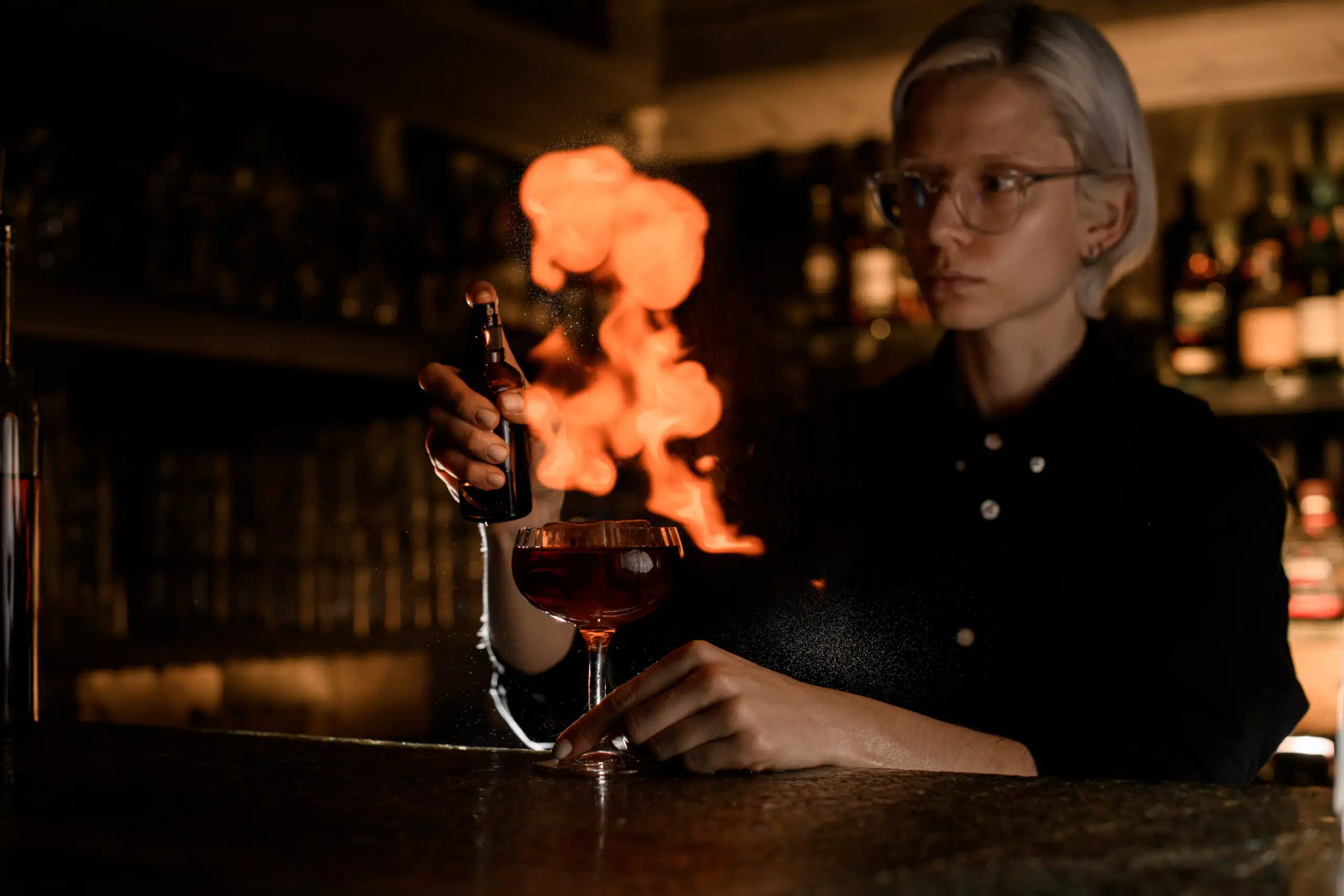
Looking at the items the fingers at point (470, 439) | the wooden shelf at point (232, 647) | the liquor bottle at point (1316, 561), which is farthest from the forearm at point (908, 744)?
the liquor bottle at point (1316, 561)

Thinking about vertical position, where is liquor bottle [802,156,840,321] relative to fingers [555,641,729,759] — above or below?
above

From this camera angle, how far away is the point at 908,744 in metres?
0.95

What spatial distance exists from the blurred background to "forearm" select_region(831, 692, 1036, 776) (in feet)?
2.78

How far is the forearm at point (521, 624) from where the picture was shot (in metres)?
1.28

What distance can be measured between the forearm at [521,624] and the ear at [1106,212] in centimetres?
66

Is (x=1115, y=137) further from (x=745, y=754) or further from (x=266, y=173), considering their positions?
(x=266, y=173)

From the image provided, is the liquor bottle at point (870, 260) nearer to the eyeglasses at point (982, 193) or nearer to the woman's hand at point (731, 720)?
the eyeglasses at point (982, 193)

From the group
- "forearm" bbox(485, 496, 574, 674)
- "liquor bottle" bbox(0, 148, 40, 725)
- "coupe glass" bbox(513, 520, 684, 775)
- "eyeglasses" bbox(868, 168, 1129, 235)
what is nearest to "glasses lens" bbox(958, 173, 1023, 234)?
"eyeglasses" bbox(868, 168, 1129, 235)

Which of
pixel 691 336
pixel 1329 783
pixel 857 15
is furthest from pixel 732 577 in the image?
pixel 1329 783

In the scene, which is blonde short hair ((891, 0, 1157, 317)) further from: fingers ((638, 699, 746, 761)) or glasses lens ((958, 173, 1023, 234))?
fingers ((638, 699, 746, 761))

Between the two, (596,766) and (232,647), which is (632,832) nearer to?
(596,766)

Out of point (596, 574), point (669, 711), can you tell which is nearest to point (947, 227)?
point (596, 574)

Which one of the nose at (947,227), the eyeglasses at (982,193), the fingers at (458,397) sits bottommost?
the fingers at (458,397)

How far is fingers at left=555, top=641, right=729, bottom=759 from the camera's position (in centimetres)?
85
